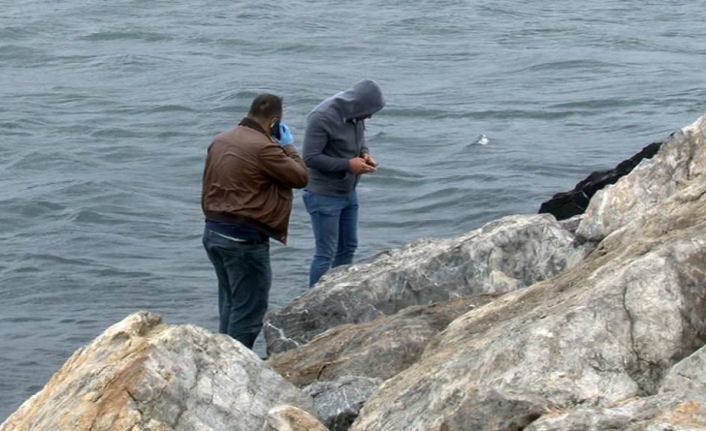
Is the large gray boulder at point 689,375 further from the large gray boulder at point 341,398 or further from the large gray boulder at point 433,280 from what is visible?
the large gray boulder at point 433,280


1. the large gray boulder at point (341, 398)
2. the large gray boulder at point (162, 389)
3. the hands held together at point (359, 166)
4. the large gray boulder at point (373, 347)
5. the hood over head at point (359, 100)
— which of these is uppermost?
the hood over head at point (359, 100)

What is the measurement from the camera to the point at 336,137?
890 cm

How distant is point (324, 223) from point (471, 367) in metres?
3.98

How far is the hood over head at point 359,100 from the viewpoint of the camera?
8.86 m

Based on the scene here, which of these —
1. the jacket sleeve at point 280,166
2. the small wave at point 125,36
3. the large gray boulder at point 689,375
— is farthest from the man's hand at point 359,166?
the small wave at point 125,36

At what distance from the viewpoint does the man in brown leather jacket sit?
7922 mm

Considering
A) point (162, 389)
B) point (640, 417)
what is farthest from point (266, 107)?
point (640, 417)

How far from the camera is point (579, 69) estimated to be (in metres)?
23.0

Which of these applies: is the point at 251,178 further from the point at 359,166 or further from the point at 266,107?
the point at 359,166

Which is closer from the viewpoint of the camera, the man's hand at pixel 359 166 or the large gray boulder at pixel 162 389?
the large gray boulder at pixel 162 389

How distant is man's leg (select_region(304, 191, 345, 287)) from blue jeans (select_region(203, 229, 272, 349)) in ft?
3.01

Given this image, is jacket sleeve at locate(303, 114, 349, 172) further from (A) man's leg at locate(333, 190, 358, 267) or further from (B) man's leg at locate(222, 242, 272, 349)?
(B) man's leg at locate(222, 242, 272, 349)

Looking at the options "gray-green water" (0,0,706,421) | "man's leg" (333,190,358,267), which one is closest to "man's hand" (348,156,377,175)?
"man's leg" (333,190,358,267)

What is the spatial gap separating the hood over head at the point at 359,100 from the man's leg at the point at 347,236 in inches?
26.0
